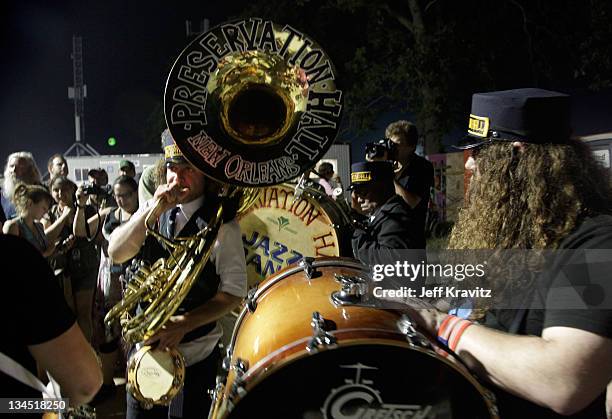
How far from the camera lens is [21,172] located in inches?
179

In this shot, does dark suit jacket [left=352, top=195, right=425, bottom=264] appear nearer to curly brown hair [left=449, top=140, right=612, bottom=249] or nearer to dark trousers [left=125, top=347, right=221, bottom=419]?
dark trousers [left=125, top=347, right=221, bottom=419]

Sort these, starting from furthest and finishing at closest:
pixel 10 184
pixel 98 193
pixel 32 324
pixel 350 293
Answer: pixel 98 193 < pixel 10 184 < pixel 350 293 < pixel 32 324

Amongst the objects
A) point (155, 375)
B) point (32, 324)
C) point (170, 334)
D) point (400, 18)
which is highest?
point (400, 18)

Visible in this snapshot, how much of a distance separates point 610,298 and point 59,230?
14.9 ft

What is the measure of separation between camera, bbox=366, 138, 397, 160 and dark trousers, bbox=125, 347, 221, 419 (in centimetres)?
181

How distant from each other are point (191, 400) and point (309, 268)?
0.92 metres

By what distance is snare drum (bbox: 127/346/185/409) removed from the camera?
2.25m

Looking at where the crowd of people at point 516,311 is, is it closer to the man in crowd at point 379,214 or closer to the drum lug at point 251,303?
the drum lug at point 251,303

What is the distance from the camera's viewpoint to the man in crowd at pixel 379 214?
2.93 meters

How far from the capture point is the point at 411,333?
4.75ft

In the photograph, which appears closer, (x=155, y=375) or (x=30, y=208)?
(x=155, y=375)

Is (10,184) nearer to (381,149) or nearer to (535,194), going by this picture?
(381,149)

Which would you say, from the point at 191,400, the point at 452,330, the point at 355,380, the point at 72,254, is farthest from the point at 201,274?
the point at 72,254

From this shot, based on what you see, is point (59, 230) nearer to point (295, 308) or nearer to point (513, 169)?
point (295, 308)
